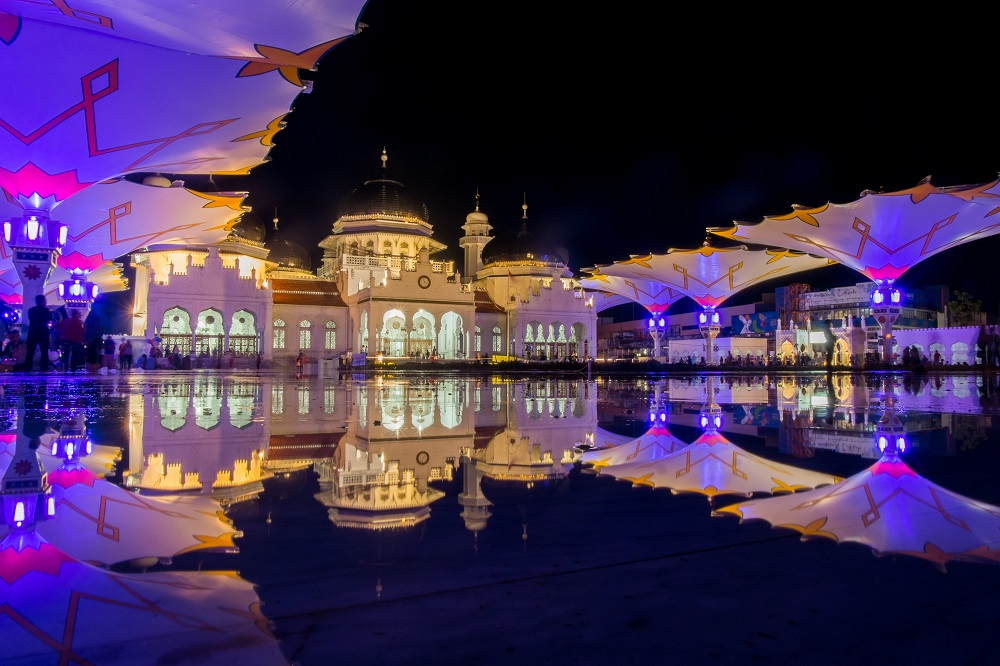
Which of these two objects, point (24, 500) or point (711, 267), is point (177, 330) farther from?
point (24, 500)

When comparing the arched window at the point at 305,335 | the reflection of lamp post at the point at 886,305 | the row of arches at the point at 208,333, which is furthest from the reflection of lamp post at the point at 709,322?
the row of arches at the point at 208,333

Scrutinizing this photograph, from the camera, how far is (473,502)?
2.25 m

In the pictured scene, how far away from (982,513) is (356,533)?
1.89m

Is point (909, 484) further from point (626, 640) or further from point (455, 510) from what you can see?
point (626, 640)

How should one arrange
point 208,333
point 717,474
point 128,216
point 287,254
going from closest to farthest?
point 717,474, point 128,216, point 208,333, point 287,254

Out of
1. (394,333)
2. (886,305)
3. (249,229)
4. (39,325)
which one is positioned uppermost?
(249,229)

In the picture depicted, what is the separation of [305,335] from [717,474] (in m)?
37.8

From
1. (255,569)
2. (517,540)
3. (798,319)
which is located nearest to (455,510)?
(517,540)

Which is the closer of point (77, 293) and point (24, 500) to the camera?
point (24, 500)

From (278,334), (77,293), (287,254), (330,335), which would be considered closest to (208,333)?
(278,334)

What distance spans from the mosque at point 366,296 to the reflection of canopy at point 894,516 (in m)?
32.4

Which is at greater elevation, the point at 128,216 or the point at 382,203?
the point at 382,203

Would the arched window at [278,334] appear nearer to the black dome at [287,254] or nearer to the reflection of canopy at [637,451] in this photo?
the black dome at [287,254]

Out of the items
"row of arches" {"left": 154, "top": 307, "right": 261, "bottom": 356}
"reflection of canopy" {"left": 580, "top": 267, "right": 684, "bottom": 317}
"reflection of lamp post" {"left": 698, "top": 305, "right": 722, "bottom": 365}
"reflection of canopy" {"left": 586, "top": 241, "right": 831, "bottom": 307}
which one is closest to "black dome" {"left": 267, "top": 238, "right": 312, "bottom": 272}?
"row of arches" {"left": 154, "top": 307, "right": 261, "bottom": 356}
